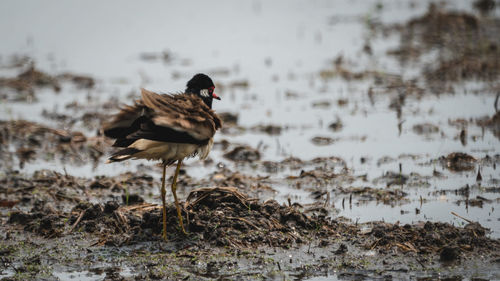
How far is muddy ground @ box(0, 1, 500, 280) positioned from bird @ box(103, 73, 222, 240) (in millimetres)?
599

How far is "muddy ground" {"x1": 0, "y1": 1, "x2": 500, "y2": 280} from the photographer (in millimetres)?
6477

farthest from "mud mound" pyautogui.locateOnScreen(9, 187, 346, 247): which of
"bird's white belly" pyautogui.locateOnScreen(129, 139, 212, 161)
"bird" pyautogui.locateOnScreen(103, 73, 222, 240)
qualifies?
"bird's white belly" pyautogui.locateOnScreen(129, 139, 212, 161)

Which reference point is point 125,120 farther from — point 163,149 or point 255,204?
point 255,204

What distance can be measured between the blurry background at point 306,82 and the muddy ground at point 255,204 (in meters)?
0.06

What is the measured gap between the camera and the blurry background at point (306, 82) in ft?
30.1

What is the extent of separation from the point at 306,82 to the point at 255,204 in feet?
23.9

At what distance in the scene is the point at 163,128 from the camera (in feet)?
21.3

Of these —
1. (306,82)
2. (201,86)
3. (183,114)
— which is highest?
(306,82)

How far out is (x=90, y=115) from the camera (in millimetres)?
12367

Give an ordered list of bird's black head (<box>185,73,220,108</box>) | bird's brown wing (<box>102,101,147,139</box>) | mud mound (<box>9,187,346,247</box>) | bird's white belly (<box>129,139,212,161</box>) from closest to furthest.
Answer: bird's white belly (<box>129,139,212,161</box>) → bird's brown wing (<box>102,101,147,139</box>) → mud mound (<box>9,187,346,247</box>) → bird's black head (<box>185,73,220,108</box>)

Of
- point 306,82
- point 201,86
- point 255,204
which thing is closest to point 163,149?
point 201,86

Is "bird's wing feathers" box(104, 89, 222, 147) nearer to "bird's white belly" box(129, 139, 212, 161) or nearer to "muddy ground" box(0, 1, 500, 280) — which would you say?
"bird's white belly" box(129, 139, 212, 161)

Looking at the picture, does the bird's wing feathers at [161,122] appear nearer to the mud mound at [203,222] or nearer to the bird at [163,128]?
the bird at [163,128]

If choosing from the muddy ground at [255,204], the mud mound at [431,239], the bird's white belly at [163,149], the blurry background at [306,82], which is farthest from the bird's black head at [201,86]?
the mud mound at [431,239]
